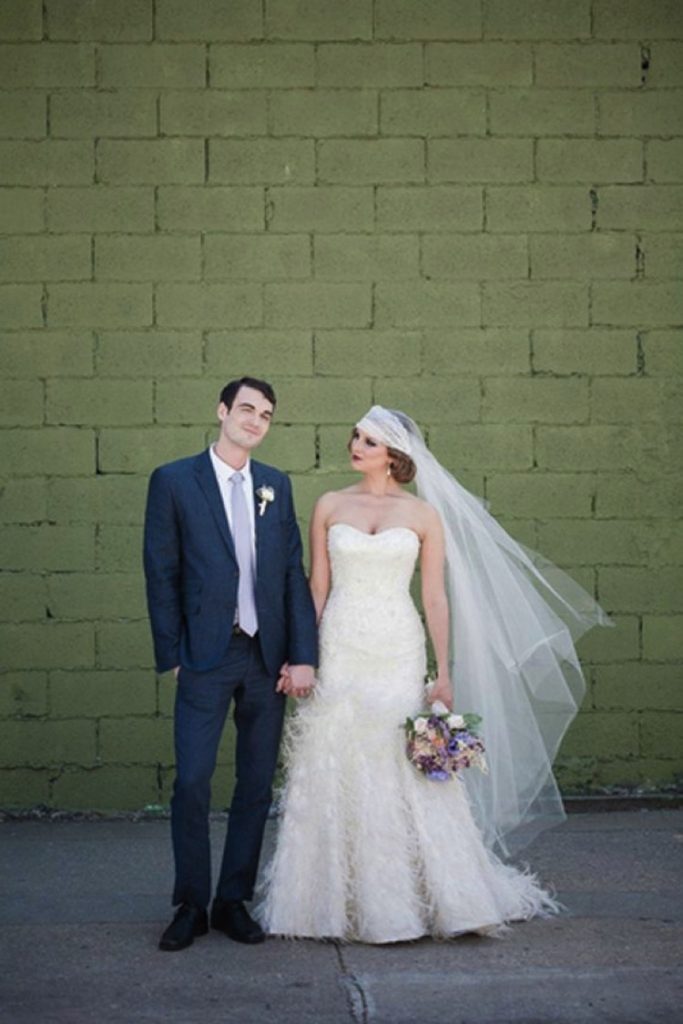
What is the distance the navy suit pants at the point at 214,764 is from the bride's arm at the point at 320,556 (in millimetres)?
432

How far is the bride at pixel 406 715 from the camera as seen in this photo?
20.2ft

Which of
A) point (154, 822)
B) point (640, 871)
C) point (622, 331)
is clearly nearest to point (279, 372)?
point (622, 331)

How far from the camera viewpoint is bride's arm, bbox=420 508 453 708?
6.47 metres

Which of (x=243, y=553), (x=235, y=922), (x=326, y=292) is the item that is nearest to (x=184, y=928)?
(x=235, y=922)

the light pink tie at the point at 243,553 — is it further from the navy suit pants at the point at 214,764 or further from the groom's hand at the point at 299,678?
the groom's hand at the point at 299,678

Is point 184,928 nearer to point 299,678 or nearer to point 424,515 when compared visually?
point 299,678

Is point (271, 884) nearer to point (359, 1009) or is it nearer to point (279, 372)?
point (359, 1009)

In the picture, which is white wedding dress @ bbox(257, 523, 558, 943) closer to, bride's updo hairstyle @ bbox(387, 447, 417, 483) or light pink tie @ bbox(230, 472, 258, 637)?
bride's updo hairstyle @ bbox(387, 447, 417, 483)

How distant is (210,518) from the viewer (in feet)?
20.2

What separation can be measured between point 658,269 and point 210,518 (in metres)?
3.35

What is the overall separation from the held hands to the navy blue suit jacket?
3 cm

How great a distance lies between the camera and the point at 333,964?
5.80 metres

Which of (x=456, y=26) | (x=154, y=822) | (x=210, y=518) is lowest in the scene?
(x=154, y=822)

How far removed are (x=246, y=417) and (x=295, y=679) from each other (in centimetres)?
95
